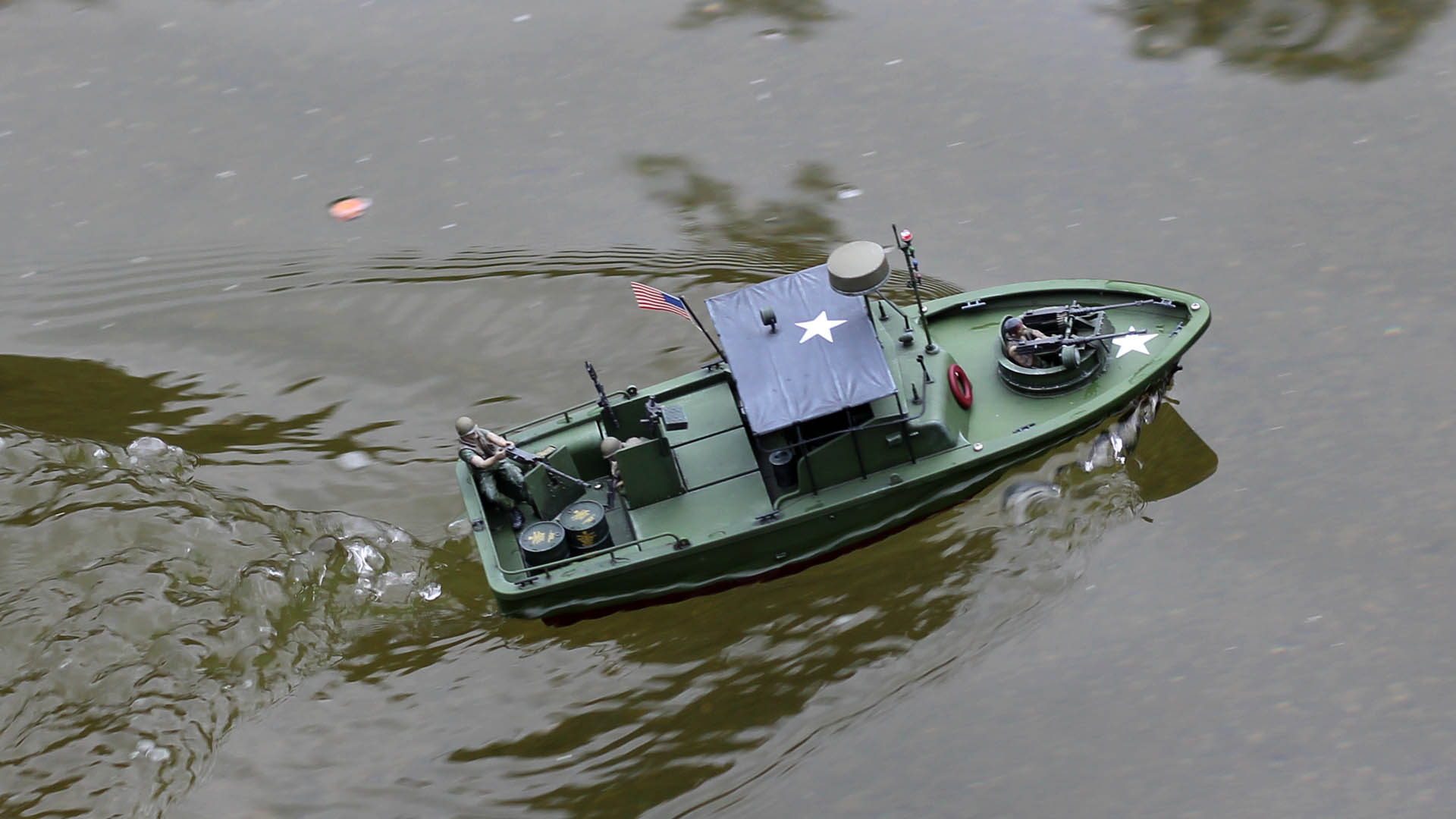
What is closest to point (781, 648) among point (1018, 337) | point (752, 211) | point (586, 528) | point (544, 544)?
point (586, 528)

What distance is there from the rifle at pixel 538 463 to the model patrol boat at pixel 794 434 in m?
0.03

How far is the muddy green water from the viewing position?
1270cm

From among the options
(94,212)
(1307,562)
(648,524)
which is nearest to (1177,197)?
(1307,562)

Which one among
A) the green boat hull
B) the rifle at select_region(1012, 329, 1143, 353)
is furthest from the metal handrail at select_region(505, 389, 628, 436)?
the rifle at select_region(1012, 329, 1143, 353)

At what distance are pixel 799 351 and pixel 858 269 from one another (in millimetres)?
1064

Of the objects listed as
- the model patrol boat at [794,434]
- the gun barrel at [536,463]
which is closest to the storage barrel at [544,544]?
the model patrol boat at [794,434]

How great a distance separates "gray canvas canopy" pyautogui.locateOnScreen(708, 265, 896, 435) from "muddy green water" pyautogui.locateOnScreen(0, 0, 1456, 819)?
6.32 feet

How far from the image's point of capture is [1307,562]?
13.5 meters

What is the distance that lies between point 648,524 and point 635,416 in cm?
142

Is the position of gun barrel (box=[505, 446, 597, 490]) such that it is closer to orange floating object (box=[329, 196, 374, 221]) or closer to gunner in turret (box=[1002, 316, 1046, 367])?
gunner in turret (box=[1002, 316, 1046, 367])

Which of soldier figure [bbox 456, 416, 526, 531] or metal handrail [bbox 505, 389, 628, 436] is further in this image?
metal handrail [bbox 505, 389, 628, 436]

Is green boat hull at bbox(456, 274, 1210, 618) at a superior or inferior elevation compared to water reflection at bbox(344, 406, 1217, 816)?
superior

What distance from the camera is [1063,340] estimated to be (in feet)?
47.4

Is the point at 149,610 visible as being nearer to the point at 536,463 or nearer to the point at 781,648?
the point at 536,463
